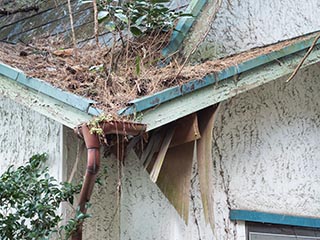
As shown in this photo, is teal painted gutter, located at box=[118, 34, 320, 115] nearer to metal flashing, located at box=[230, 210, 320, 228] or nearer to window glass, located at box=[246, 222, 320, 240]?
metal flashing, located at box=[230, 210, 320, 228]

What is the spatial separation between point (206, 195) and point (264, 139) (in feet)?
3.76

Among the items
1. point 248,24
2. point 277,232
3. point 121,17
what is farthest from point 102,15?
point 277,232

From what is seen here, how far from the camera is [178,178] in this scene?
4.34 m

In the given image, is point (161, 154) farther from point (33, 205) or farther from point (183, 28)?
point (183, 28)

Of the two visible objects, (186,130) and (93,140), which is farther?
(186,130)

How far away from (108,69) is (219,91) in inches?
38.5

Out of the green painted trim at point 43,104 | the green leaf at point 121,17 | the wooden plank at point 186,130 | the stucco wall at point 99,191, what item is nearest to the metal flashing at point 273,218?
the wooden plank at point 186,130

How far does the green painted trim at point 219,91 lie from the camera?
3.76 meters

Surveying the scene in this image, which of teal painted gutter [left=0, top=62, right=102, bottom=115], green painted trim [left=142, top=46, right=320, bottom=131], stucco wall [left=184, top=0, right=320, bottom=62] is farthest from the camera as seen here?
stucco wall [left=184, top=0, right=320, bottom=62]

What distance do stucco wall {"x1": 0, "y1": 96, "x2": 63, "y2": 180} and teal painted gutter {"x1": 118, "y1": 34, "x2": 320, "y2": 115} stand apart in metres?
1.02

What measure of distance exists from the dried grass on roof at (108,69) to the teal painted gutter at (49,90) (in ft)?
0.22

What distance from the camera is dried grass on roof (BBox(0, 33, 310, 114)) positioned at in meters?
3.79

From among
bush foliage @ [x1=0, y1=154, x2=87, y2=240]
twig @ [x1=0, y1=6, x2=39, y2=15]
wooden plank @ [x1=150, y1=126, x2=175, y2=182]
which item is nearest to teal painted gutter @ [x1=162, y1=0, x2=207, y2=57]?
wooden plank @ [x1=150, y1=126, x2=175, y2=182]

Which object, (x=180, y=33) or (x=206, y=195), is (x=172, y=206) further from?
(x=180, y=33)
